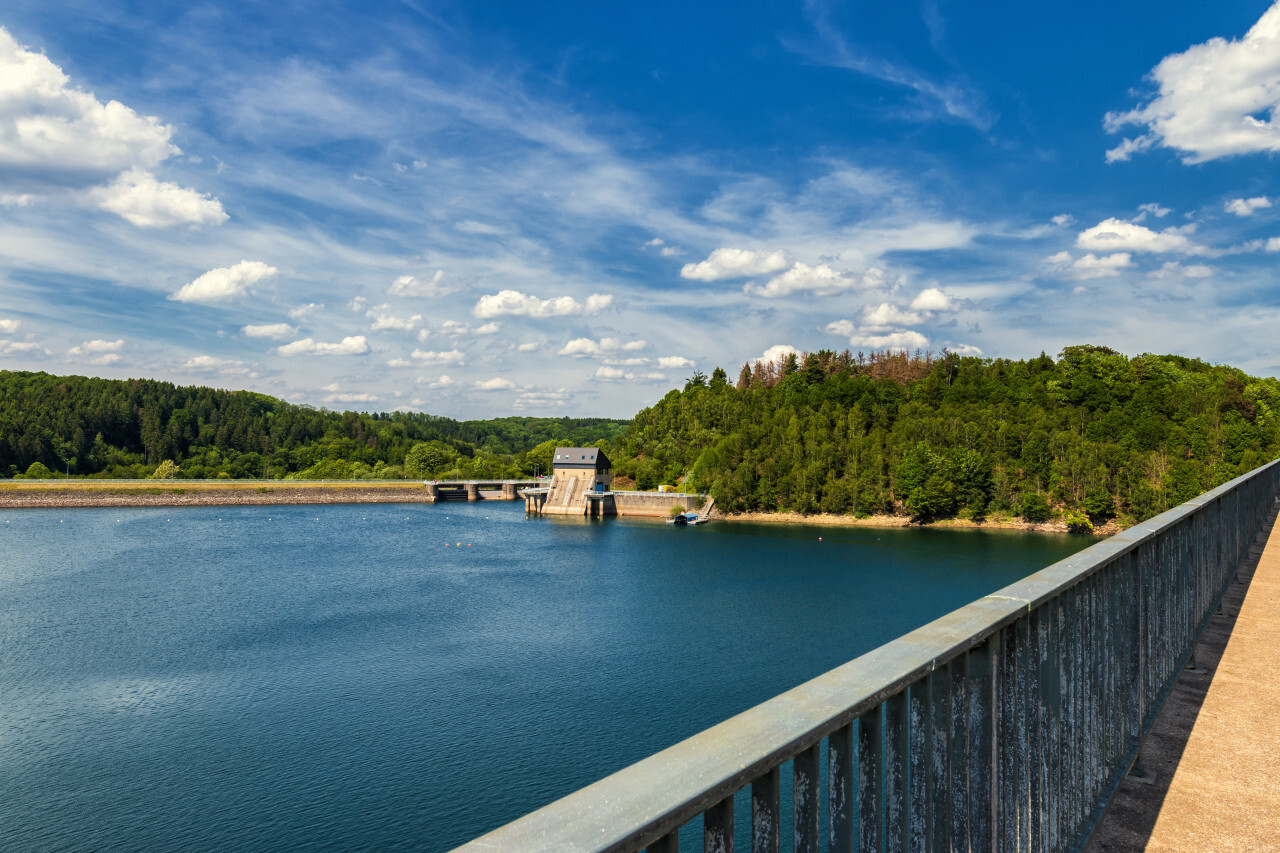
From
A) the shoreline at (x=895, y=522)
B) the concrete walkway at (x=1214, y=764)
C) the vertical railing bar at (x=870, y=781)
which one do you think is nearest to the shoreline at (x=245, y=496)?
the shoreline at (x=895, y=522)

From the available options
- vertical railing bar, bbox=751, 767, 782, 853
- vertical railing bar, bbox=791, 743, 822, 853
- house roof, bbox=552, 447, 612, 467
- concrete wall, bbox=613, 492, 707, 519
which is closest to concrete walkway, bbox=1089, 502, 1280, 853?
vertical railing bar, bbox=791, 743, 822, 853

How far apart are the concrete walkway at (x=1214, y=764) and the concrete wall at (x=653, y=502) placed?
274ft

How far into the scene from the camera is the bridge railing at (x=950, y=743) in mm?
1115

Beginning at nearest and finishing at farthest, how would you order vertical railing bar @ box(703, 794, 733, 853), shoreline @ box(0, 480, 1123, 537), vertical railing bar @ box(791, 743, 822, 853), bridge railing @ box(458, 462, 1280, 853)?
bridge railing @ box(458, 462, 1280, 853)
vertical railing bar @ box(703, 794, 733, 853)
vertical railing bar @ box(791, 743, 822, 853)
shoreline @ box(0, 480, 1123, 537)

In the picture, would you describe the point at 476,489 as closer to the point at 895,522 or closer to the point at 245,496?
the point at 245,496

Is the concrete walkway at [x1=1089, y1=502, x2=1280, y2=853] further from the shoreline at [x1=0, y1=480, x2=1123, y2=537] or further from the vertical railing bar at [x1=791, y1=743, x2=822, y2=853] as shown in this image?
the shoreline at [x1=0, y1=480, x2=1123, y2=537]

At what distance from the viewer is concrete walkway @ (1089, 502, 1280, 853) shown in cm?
303

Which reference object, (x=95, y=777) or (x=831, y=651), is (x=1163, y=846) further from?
(x=831, y=651)

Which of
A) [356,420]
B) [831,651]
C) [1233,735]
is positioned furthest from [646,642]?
[356,420]

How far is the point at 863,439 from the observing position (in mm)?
86188

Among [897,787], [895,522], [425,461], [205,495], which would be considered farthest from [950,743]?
[425,461]

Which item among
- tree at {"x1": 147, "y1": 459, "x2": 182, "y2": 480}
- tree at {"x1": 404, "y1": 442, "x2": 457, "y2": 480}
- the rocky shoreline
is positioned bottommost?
the rocky shoreline

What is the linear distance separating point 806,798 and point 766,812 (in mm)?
170

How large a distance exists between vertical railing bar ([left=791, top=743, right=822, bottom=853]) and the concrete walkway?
216 centimetres
